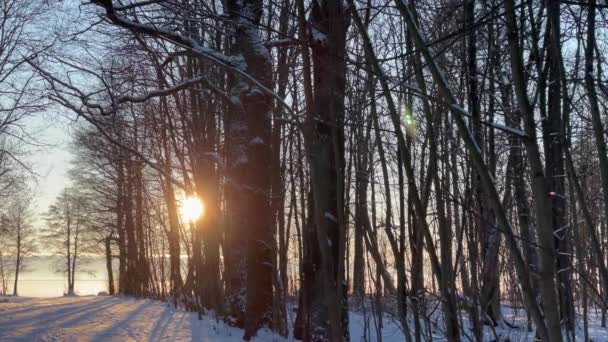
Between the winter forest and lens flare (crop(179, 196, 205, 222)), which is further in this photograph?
lens flare (crop(179, 196, 205, 222))

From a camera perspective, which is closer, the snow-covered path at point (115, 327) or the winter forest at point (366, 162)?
the winter forest at point (366, 162)

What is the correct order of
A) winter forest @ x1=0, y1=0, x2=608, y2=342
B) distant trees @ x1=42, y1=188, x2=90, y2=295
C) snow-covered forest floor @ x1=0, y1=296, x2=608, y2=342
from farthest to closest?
1. distant trees @ x1=42, y1=188, x2=90, y2=295
2. snow-covered forest floor @ x1=0, y1=296, x2=608, y2=342
3. winter forest @ x1=0, y1=0, x2=608, y2=342

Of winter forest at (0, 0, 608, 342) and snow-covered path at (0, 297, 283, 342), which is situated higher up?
winter forest at (0, 0, 608, 342)

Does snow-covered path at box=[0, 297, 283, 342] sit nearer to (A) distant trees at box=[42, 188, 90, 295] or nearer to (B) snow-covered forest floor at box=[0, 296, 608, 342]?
(B) snow-covered forest floor at box=[0, 296, 608, 342]

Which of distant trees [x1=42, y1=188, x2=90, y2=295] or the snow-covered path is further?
distant trees [x1=42, y1=188, x2=90, y2=295]

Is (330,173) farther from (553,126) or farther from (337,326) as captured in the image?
(337,326)

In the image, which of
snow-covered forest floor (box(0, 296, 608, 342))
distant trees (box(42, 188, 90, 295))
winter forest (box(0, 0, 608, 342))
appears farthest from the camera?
distant trees (box(42, 188, 90, 295))

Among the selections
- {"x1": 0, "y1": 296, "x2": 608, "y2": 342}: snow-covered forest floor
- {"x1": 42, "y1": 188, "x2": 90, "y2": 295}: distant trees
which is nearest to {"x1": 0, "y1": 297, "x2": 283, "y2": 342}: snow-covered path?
{"x1": 0, "y1": 296, "x2": 608, "y2": 342}: snow-covered forest floor

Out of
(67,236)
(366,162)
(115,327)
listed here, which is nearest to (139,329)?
(115,327)

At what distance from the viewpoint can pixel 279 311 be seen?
8.12 metres

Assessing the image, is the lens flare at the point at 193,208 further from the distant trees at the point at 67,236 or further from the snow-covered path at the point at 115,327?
the distant trees at the point at 67,236

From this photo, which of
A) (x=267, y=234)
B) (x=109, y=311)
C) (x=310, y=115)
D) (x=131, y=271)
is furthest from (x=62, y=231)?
(x=310, y=115)

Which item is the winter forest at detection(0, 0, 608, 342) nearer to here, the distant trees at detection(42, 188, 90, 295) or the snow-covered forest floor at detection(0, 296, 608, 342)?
the snow-covered forest floor at detection(0, 296, 608, 342)

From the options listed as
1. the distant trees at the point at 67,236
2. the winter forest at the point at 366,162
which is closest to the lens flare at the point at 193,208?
the winter forest at the point at 366,162
